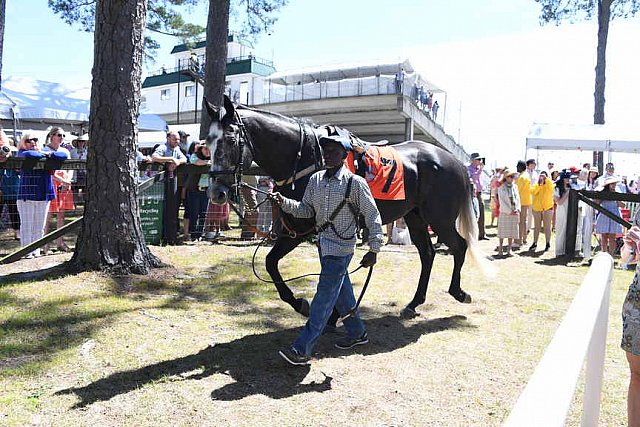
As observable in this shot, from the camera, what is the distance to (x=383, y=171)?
5.65m

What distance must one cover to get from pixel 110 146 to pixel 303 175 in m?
2.79

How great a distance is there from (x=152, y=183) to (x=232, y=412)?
6526 millimetres

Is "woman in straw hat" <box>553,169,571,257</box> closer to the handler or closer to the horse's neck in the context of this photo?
the horse's neck

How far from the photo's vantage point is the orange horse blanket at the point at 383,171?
553 cm

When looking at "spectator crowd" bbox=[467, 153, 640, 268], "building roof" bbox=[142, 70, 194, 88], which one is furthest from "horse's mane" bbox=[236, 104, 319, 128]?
"building roof" bbox=[142, 70, 194, 88]

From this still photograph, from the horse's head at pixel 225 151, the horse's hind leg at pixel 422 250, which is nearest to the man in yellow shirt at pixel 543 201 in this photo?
the horse's hind leg at pixel 422 250

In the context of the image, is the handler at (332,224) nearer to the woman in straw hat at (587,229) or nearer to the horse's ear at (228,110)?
the horse's ear at (228,110)

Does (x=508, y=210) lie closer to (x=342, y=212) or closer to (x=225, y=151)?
(x=342, y=212)

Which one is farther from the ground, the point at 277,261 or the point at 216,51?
the point at 216,51

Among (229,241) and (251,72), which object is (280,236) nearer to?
(229,241)

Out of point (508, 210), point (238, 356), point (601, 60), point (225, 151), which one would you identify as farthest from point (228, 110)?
point (601, 60)

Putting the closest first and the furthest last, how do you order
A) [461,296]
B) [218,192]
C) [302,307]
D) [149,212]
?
[218,192] → [302,307] → [461,296] → [149,212]

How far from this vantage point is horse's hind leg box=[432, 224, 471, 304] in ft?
21.4

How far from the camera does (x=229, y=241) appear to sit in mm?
10398
